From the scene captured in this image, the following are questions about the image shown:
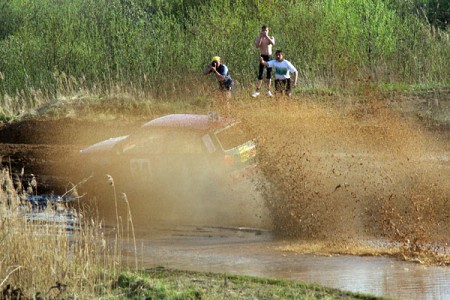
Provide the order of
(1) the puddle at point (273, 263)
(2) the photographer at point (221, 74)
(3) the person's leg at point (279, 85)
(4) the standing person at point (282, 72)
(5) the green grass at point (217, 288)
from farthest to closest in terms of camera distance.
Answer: (3) the person's leg at point (279, 85)
(4) the standing person at point (282, 72)
(2) the photographer at point (221, 74)
(1) the puddle at point (273, 263)
(5) the green grass at point (217, 288)

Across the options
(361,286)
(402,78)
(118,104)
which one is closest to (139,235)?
(361,286)

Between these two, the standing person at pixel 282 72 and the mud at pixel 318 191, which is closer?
the mud at pixel 318 191

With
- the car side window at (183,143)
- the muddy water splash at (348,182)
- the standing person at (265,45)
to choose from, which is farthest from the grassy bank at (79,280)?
the standing person at (265,45)

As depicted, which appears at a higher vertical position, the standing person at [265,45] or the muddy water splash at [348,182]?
the standing person at [265,45]

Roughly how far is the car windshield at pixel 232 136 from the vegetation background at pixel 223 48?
10.4 meters

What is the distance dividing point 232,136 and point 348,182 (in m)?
2.25

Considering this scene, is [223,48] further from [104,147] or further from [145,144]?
[145,144]

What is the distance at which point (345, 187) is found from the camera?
16766mm

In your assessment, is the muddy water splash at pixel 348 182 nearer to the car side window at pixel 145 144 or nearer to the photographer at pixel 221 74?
the car side window at pixel 145 144

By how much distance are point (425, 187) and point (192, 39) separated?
16.7 metres

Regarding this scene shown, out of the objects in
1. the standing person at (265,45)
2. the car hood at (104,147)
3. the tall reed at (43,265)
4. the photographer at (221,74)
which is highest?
the standing person at (265,45)

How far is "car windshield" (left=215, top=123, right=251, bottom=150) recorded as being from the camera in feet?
53.8

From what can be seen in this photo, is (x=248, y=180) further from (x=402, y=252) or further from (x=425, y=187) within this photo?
(x=402, y=252)

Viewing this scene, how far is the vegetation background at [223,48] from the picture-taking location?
2917cm
